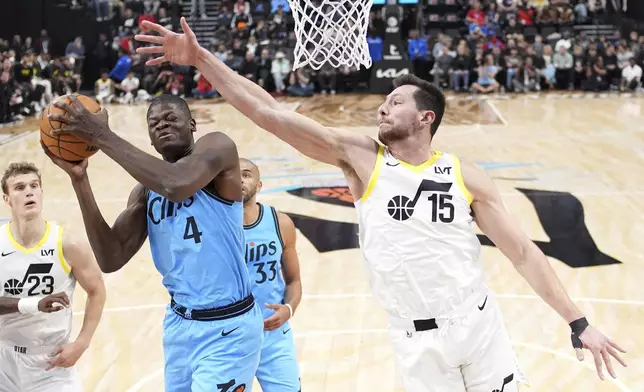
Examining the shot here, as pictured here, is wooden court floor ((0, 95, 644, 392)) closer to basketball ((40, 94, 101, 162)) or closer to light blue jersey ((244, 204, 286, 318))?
light blue jersey ((244, 204, 286, 318))

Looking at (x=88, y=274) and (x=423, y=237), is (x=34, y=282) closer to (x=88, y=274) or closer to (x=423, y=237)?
(x=88, y=274)

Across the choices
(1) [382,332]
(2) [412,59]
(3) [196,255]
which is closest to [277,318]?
(3) [196,255]

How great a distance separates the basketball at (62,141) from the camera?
3373mm

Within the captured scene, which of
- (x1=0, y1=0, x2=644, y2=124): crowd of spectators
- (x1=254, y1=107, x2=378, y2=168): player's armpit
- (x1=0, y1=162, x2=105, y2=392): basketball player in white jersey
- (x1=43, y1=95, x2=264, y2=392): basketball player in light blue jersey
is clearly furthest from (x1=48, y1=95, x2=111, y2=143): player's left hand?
(x1=0, y1=0, x2=644, y2=124): crowd of spectators

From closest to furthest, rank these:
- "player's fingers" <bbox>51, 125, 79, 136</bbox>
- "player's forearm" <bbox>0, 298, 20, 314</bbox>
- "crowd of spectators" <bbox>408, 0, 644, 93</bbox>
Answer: "player's fingers" <bbox>51, 125, 79, 136</bbox> < "player's forearm" <bbox>0, 298, 20, 314</bbox> < "crowd of spectators" <bbox>408, 0, 644, 93</bbox>

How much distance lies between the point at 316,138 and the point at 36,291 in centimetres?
186

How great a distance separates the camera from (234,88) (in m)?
3.95

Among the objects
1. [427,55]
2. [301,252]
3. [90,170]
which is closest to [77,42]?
[427,55]

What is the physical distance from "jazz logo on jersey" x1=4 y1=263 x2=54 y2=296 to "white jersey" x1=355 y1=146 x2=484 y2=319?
1.85 metres

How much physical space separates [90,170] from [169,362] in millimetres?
10798

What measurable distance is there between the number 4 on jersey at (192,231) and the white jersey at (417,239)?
74 cm

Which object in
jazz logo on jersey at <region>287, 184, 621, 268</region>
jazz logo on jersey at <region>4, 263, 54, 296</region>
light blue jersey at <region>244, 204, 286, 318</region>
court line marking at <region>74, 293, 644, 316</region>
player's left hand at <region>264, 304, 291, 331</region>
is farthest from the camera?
jazz logo on jersey at <region>287, 184, 621, 268</region>

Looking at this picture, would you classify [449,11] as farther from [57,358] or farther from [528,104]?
[57,358]

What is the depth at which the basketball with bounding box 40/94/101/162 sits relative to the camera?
11.1ft
